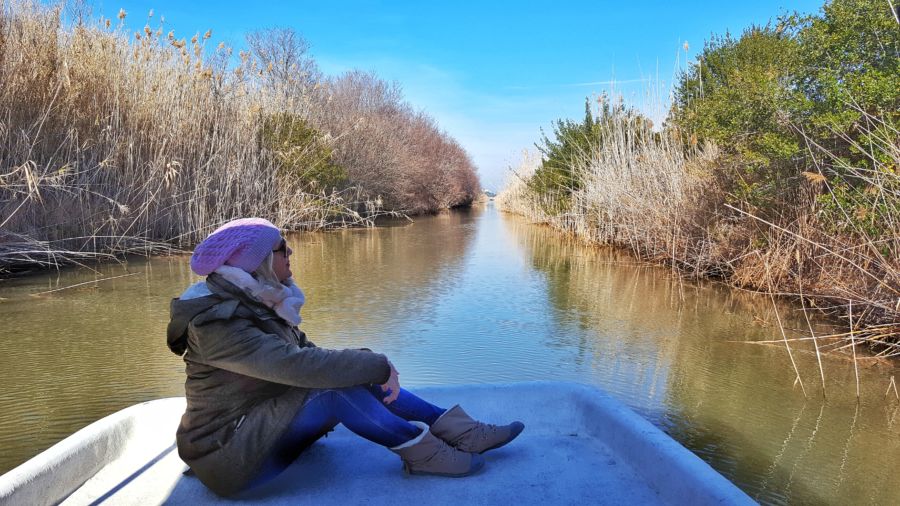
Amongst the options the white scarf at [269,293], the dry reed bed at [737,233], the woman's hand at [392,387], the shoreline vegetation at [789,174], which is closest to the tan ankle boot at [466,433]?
the woman's hand at [392,387]

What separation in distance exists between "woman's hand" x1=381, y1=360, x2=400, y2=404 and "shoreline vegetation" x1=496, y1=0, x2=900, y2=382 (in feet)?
8.85

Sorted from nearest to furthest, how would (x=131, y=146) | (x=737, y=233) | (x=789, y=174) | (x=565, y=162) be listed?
(x=789, y=174)
(x=737, y=233)
(x=131, y=146)
(x=565, y=162)

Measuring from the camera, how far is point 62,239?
267 inches

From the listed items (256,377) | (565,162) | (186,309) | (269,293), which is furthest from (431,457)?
(565,162)

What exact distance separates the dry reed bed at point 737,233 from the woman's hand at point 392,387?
2.43 metres

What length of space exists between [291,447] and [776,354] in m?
3.56

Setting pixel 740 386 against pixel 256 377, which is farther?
pixel 740 386

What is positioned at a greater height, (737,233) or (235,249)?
(235,249)

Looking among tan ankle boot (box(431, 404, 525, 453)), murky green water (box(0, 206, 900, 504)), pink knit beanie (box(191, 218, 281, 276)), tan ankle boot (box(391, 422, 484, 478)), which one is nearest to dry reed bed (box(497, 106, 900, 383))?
murky green water (box(0, 206, 900, 504))

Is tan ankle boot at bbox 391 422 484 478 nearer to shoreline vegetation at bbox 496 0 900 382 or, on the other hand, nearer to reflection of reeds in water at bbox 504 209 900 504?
reflection of reeds in water at bbox 504 209 900 504

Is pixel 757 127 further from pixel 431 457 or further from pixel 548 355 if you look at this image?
pixel 431 457

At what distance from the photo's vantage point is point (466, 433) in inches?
77.2

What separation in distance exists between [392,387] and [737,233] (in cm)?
570

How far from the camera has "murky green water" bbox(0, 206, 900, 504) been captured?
2.65 meters
